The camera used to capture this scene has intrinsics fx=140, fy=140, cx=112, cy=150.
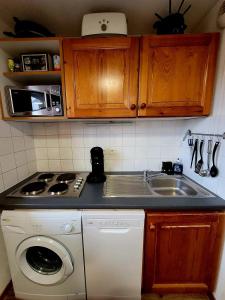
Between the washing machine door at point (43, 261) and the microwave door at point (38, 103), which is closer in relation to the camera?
the washing machine door at point (43, 261)

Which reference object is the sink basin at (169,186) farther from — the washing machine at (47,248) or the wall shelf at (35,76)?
the wall shelf at (35,76)

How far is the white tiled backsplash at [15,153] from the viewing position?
116cm

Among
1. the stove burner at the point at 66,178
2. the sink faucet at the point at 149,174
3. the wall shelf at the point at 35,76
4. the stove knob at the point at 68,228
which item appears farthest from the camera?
the sink faucet at the point at 149,174

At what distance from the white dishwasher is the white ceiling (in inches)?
59.9

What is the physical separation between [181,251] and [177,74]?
4.39 feet

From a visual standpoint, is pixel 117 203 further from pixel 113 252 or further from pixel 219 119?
pixel 219 119

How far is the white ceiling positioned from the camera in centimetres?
103

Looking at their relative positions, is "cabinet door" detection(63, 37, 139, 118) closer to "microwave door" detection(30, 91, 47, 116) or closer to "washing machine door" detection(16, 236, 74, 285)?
"microwave door" detection(30, 91, 47, 116)

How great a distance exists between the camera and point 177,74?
106 cm

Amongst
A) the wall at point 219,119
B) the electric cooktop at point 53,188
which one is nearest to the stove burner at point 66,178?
the electric cooktop at point 53,188

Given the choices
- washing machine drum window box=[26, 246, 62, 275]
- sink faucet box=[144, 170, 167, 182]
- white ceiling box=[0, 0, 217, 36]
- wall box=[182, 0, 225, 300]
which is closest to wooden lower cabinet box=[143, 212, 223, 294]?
wall box=[182, 0, 225, 300]

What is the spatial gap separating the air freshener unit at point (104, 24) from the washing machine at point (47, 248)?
1.32 metres

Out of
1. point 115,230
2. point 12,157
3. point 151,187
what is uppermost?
point 12,157

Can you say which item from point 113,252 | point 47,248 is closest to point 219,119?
point 113,252
